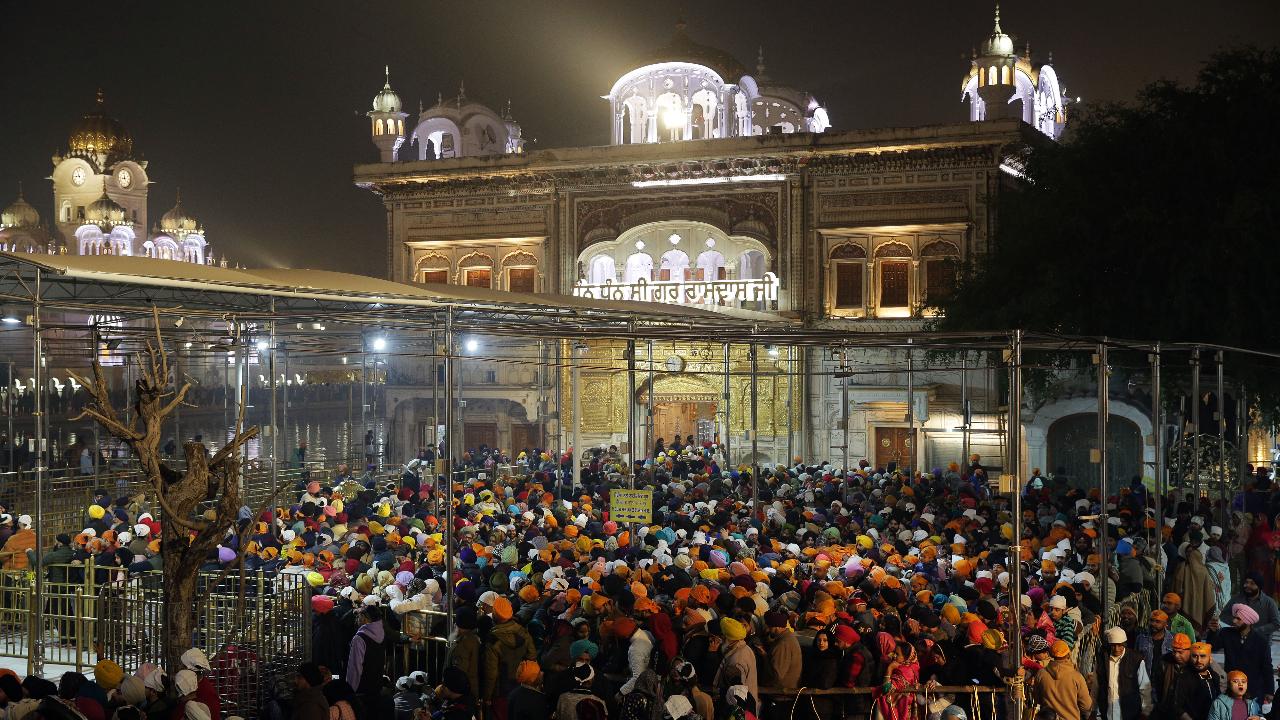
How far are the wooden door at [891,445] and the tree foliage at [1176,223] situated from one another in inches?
268

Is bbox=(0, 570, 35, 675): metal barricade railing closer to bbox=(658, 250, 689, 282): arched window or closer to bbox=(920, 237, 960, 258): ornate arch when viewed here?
bbox=(658, 250, 689, 282): arched window

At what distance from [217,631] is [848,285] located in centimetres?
1977

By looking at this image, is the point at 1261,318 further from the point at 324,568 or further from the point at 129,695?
the point at 129,695

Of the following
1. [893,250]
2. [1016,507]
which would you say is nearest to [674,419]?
[893,250]

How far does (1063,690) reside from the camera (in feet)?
28.3

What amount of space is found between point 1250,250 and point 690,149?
13.9 m

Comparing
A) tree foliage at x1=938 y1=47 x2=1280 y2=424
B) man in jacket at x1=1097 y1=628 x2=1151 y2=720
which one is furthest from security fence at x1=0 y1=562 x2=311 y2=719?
tree foliage at x1=938 y1=47 x2=1280 y2=424

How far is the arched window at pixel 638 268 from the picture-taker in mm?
30094

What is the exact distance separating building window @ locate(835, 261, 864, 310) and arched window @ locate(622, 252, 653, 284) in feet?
17.1

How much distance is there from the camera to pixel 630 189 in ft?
96.4

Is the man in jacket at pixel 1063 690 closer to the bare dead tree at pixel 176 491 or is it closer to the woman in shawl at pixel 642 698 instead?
the woman in shawl at pixel 642 698

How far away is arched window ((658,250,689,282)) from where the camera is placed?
30.0 m

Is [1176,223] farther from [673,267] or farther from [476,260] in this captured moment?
[476,260]

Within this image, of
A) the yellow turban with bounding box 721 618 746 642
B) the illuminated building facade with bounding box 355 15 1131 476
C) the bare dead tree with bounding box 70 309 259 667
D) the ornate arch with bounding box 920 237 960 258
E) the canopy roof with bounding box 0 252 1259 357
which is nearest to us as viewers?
the bare dead tree with bounding box 70 309 259 667
